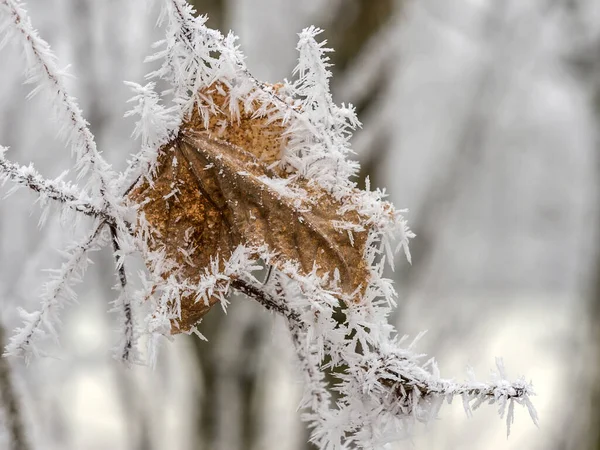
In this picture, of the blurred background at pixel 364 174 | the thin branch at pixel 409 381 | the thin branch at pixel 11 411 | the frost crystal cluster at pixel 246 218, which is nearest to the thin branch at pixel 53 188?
the frost crystal cluster at pixel 246 218

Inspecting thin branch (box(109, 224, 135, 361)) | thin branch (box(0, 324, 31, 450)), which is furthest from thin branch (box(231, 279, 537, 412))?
thin branch (box(0, 324, 31, 450))

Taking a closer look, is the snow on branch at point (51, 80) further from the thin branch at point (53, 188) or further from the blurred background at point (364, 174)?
the blurred background at point (364, 174)

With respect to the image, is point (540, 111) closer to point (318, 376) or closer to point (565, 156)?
point (565, 156)

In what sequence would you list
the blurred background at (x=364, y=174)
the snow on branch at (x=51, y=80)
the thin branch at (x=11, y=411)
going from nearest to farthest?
the snow on branch at (x=51, y=80) → the thin branch at (x=11, y=411) → the blurred background at (x=364, y=174)

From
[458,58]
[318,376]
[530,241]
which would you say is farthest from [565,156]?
[318,376]

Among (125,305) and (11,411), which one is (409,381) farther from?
(11,411)

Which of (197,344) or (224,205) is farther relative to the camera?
(197,344)

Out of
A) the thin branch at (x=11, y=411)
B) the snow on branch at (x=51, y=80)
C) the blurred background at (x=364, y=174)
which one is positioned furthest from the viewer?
the blurred background at (x=364, y=174)

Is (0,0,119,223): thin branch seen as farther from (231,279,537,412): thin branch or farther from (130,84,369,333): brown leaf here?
(231,279,537,412): thin branch

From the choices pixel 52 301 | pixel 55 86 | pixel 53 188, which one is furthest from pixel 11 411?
pixel 55 86
